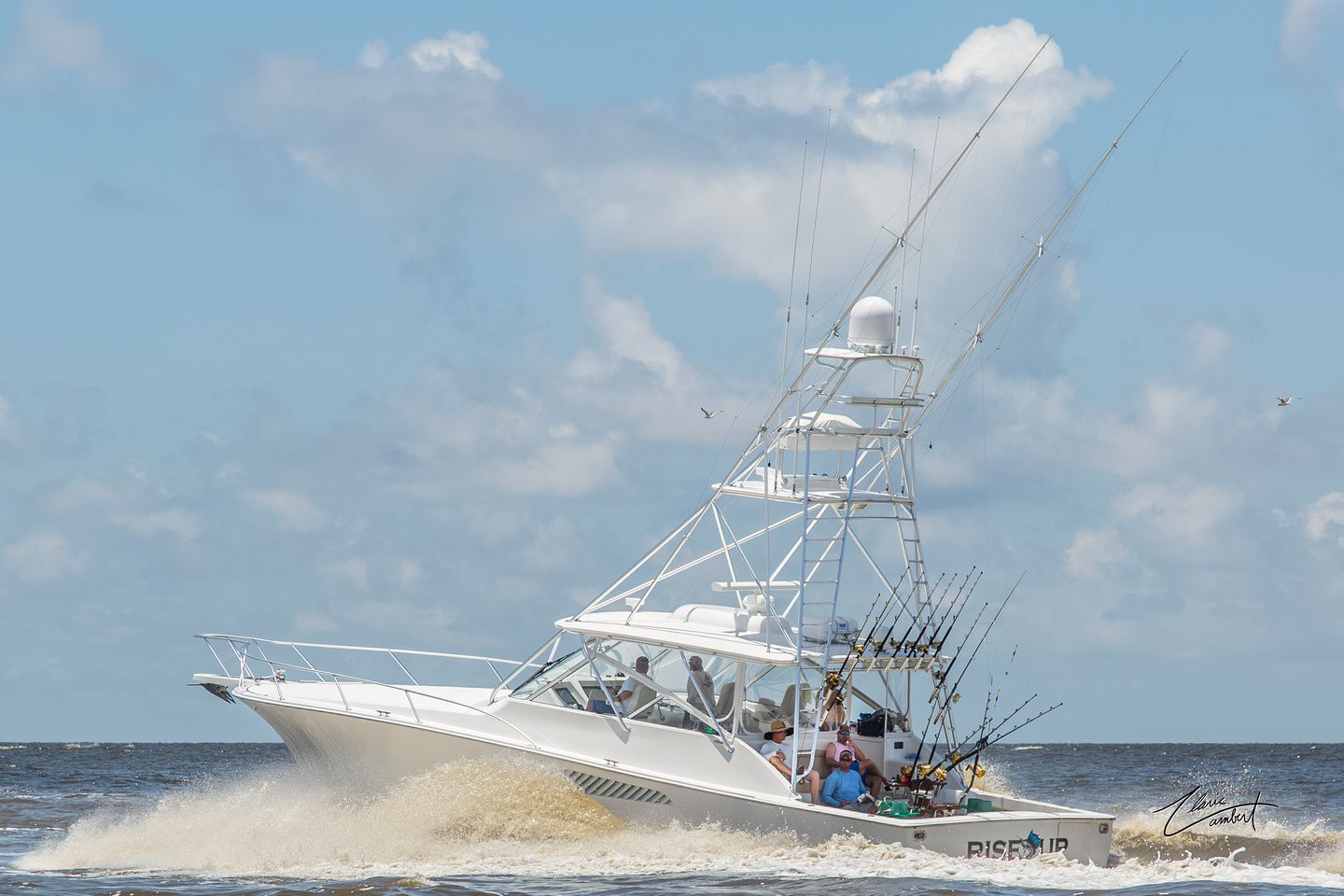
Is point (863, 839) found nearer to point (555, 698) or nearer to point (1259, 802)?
point (555, 698)

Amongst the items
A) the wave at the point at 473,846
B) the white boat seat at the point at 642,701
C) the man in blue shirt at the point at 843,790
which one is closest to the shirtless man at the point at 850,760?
the man in blue shirt at the point at 843,790

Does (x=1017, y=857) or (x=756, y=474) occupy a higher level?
(x=756, y=474)

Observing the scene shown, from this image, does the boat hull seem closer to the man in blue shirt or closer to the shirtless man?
the man in blue shirt

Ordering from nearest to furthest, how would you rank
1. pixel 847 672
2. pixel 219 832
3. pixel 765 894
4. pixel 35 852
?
pixel 765 894, pixel 847 672, pixel 219 832, pixel 35 852

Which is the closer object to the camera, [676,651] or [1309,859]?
[676,651]

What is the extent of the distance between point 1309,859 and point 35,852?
14.4m

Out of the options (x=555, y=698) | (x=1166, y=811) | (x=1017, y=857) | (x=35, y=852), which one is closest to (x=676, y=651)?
(x=555, y=698)

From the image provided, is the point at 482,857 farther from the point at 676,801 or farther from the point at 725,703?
the point at 725,703

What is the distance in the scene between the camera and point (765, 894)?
1257 cm

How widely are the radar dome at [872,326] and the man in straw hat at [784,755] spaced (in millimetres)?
3753

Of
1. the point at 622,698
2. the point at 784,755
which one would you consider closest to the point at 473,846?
the point at 622,698

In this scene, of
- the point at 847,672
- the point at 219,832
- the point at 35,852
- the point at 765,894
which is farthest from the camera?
the point at 35,852
